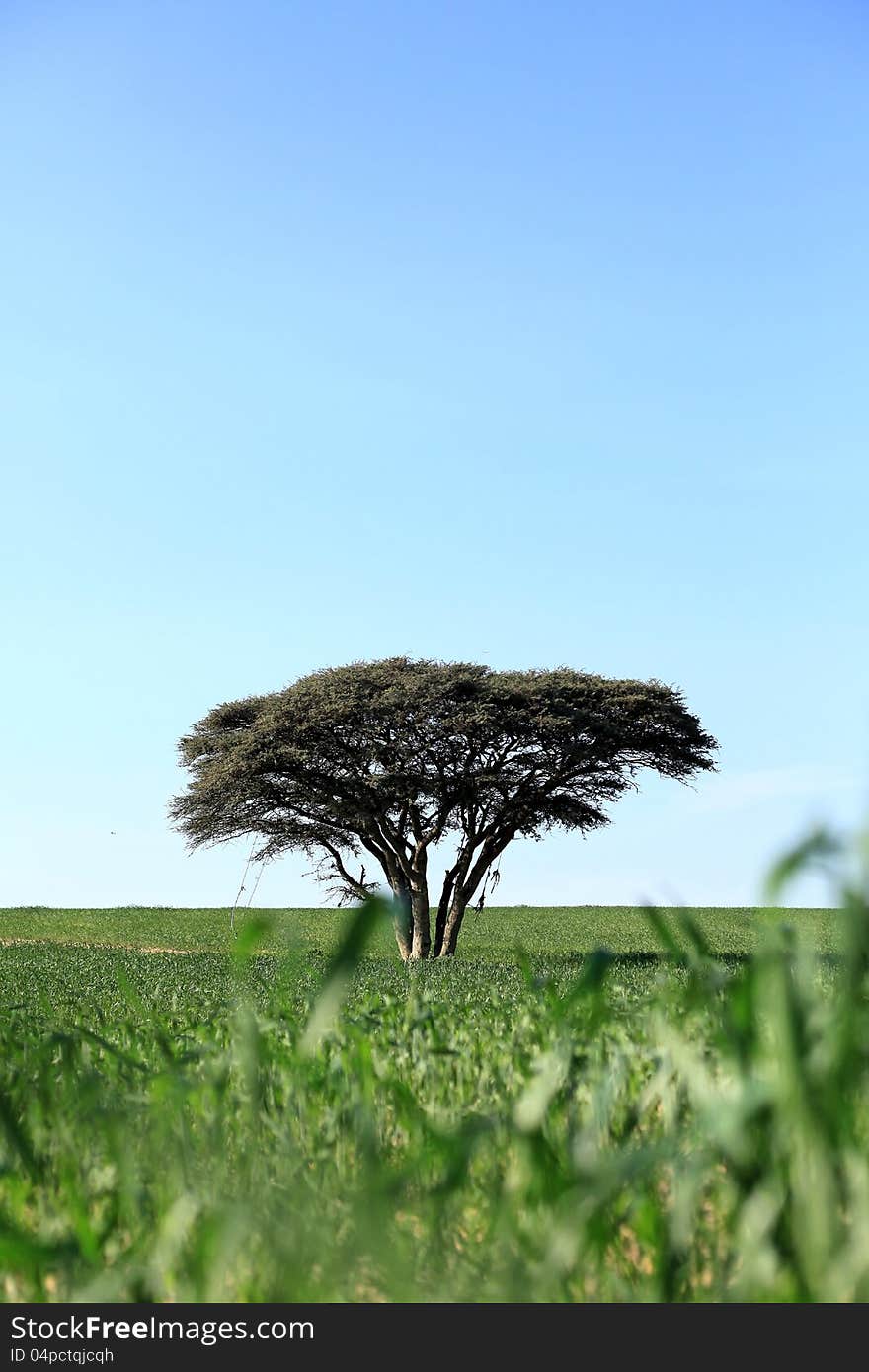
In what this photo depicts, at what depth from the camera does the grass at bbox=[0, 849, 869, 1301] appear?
1501 millimetres

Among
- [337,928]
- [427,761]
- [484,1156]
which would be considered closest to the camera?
[484,1156]

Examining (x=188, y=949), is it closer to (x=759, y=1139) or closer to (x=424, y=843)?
(x=424, y=843)

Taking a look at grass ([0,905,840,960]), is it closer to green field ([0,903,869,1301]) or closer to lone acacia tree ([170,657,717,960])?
lone acacia tree ([170,657,717,960])

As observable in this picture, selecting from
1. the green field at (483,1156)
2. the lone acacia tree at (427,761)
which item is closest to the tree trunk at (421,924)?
the lone acacia tree at (427,761)

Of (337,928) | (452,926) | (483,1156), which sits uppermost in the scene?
(483,1156)

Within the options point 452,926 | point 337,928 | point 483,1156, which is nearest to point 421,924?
point 452,926

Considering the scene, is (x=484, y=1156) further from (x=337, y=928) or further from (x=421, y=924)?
(x=337, y=928)

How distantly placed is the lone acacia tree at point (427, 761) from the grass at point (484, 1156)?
83.4 ft

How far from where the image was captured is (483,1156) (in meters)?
2.61

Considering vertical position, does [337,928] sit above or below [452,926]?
below

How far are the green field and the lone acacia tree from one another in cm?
2538

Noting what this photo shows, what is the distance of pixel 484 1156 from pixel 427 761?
88.8ft

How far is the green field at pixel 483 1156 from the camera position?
1.50 m

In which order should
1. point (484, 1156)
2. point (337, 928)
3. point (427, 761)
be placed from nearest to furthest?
point (484, 1156)
point (427, 761)
point (337, 928)
